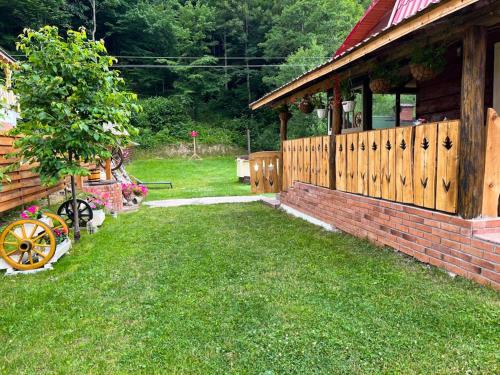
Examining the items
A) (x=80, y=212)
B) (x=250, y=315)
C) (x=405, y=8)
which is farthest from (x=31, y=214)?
(x=405, y=8)

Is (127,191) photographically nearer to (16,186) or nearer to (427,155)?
(16,186)

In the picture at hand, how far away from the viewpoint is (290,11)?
25.7 metres

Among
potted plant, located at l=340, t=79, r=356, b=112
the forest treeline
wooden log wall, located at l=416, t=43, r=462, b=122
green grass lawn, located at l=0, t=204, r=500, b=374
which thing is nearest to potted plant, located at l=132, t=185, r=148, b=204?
green grass lawn, located at l=0, t=204, r=500, b=374

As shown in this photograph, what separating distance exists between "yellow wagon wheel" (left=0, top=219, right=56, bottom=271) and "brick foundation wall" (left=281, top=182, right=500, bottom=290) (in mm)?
3866

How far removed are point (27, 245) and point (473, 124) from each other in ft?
15.7

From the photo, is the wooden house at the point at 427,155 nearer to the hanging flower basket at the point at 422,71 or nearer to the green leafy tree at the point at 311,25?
the hanging flower basket at the point at 422,71

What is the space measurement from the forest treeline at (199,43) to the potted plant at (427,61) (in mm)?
21364

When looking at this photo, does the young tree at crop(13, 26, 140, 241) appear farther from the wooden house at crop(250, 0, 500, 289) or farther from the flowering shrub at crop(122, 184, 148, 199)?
the flowering shrub at crop(122, 184, 148, 199)

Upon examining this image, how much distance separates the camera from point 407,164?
399 centimetres

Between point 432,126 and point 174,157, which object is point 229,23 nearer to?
point 174,157

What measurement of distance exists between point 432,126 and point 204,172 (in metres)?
16.8

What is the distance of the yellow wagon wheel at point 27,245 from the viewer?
4.13m

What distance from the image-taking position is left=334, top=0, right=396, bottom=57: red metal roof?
7.63m

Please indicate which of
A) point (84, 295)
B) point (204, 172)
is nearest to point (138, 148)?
point (204, 172)
